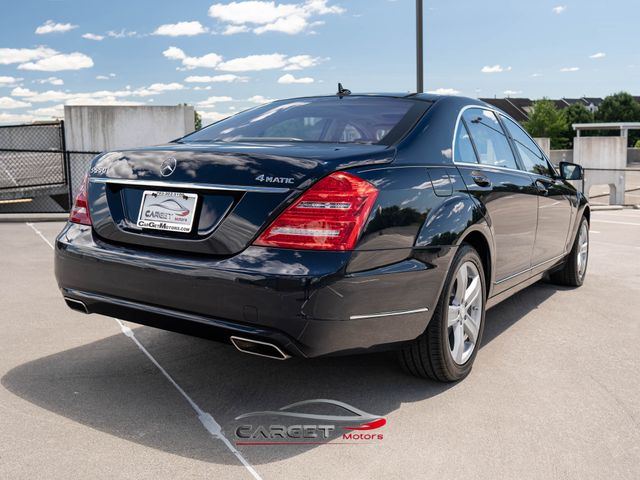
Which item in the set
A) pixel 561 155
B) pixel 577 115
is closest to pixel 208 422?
pixel 561 155

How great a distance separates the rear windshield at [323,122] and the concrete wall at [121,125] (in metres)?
12.2

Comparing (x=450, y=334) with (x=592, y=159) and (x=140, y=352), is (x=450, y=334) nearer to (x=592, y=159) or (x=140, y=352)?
(x=140, y=352)

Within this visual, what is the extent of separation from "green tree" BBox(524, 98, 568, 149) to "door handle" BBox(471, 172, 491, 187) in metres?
94.7

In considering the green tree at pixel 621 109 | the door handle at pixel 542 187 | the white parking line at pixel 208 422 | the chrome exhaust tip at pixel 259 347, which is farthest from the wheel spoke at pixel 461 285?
the green tree at pixel 621 109

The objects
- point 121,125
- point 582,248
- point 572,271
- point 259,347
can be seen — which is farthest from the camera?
point 121,125

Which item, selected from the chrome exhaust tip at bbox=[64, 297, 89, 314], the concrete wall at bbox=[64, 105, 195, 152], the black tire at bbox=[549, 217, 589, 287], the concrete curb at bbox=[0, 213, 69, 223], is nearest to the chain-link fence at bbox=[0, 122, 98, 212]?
the concrete wall at bbox=[64, 105, 195, 152]

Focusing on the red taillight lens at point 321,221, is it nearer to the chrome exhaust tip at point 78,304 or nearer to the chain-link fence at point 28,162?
the chrome exhaust tip at point 78,304

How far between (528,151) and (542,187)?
13.2 inches

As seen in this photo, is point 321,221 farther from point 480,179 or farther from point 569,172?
point 569,172

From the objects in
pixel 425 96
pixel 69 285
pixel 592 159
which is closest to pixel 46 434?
pixel 69 285

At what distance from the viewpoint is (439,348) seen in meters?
3.43

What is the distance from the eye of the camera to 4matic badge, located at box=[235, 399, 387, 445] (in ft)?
9.59

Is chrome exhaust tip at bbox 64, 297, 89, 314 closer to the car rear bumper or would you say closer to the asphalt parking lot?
the car rear bumper

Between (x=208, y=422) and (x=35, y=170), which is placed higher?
(x=35, y=170)
